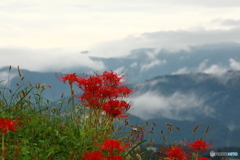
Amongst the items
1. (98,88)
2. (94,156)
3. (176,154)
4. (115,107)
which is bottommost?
(176,154)

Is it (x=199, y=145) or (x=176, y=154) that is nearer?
(x=176, y=154)

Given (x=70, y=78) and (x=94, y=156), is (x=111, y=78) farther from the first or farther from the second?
(x=94, y=156)

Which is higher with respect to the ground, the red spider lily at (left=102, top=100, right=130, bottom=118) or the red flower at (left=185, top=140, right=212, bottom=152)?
the red spider lily at (left=102, top=100, right=130, bottom=118)

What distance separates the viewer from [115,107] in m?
8.38

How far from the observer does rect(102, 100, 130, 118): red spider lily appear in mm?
8336

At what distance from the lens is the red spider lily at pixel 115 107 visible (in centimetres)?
834

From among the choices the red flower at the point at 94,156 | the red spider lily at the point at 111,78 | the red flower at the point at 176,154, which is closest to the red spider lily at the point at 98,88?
the red spider lily at the point at 111,78

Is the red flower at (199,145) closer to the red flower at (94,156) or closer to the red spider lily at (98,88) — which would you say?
the red spider lily at (98,88)

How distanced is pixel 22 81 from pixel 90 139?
2.36m

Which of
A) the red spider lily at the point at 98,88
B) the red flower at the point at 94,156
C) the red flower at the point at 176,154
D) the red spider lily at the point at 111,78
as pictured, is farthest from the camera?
the red spider lily at the point at 111,78

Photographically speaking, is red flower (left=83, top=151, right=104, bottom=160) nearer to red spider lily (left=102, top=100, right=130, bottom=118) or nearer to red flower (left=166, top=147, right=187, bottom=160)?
red flower (left=166, top=147, right=187, bottom=160)

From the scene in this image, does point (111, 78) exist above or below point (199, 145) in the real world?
above

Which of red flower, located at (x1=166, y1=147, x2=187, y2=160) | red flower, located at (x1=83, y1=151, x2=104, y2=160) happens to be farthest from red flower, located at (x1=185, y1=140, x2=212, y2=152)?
red flower, located at (x1=83, y1=151, x2=104, y2=160)

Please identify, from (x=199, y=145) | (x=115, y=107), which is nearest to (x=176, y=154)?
(x=199, y=145)
